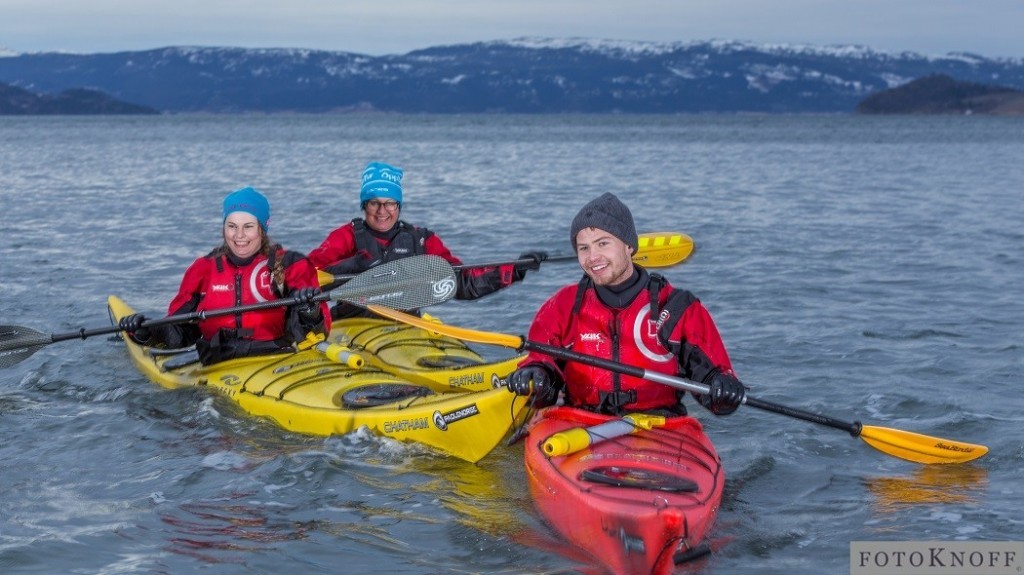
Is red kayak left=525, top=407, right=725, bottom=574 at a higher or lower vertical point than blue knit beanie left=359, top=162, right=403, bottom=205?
lower

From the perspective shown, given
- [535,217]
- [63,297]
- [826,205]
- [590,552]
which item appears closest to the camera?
[590,552]

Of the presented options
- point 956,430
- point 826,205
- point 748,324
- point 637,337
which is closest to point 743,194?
point 826,205

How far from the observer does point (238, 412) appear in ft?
25.5

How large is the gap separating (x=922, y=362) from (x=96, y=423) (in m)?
6.60

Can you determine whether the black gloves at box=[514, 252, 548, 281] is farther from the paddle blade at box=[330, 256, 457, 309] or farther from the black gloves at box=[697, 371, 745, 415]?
the black gloves at box=[697, 371, 745, 415]

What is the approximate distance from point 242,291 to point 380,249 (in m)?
1.53

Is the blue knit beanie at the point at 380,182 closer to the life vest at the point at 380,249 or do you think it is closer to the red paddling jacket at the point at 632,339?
the life vest at the point at 380,249

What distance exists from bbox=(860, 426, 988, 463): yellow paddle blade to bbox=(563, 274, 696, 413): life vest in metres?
1.19

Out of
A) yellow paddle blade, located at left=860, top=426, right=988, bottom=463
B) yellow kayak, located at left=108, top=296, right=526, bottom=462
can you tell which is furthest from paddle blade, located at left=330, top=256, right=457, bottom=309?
yellow paddle blade, located at left=860, top=426, right=988, bottom=463

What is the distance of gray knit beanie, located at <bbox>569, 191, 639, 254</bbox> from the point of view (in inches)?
221

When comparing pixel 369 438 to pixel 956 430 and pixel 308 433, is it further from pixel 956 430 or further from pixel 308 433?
pixel 956 430

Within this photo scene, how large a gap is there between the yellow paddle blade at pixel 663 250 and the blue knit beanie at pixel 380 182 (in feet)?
6.37

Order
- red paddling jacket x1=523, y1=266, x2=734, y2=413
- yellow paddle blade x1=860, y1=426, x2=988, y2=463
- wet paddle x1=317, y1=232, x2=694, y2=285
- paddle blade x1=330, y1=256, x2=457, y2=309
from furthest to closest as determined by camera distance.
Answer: wet paddle x1=317, y1=232, x2=694, y2=285 < paddle blade x1=330, y1=256, x2=457, y2=309 < yellow paddle blade x1=860, y1=426, x2=988, y2=463 < red paddling jacket x1=523, y1=266, x2=734, y2=413

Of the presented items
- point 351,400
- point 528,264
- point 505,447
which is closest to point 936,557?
point 505,447
